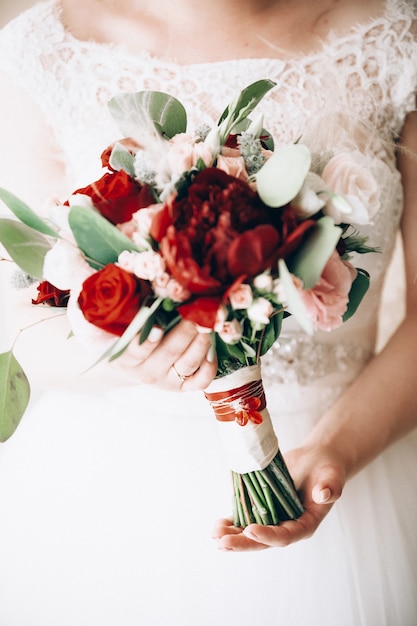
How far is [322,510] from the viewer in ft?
2.65

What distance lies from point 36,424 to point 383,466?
710 millimetres

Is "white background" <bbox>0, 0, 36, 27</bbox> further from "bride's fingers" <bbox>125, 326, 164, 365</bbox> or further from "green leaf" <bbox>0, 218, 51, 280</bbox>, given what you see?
"bride's fingers" <bbox>125, 326, 164, 365</bbox>

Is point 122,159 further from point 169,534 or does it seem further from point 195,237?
point 169,534

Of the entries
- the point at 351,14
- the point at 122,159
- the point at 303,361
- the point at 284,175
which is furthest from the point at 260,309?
the point at 351,14

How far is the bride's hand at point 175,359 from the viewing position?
2.03 ft

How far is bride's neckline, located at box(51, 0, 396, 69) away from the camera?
3.29ft

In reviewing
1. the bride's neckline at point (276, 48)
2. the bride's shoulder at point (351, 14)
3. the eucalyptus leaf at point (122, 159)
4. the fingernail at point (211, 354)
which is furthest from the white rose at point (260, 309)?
the bride's shoulder at point (351, 14)

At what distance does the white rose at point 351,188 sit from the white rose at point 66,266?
0.26 meters

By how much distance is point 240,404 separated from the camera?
0.72 metres

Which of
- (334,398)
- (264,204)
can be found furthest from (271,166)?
(334,398)

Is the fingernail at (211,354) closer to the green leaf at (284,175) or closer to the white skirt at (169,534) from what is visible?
the green leaf at (284,175)

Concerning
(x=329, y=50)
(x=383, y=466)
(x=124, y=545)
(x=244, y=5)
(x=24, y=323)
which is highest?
(x=244, y=5)

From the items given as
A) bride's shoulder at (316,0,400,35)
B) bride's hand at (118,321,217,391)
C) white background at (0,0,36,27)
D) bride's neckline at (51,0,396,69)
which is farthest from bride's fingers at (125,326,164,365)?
white background at (0,0,36,27)

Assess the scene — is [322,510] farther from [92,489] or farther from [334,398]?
[92,489]
